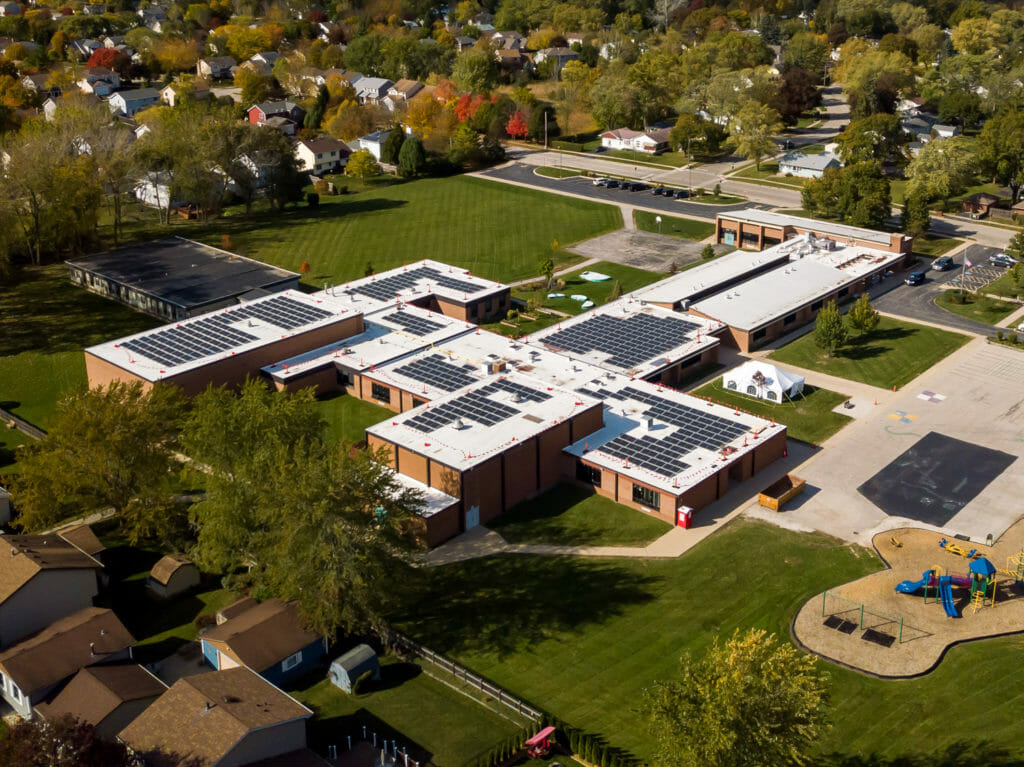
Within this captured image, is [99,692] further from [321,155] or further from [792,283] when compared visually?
[321,155]

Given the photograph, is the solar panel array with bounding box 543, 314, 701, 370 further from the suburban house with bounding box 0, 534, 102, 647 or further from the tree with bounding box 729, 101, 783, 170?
the tree with bounding box 729, 101, 783, 170

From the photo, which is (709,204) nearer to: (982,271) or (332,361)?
(982,271)

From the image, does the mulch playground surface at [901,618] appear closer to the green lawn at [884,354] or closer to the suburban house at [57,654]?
the green lawn at [884,354]

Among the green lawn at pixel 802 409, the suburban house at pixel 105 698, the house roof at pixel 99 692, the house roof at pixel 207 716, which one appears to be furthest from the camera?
the green lawn at pixel 802 409

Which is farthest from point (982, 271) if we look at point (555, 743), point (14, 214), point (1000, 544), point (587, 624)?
point (14, 214)

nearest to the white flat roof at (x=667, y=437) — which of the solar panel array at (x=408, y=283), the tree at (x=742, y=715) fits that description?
the tree at (x=742, y=715)

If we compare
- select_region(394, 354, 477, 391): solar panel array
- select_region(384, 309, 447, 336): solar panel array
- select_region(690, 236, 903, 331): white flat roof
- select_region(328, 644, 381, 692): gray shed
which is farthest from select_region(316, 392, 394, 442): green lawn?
select_region(690, 236, 903, 331): white flat roof

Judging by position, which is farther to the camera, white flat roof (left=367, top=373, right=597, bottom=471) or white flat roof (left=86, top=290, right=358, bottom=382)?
white flat roof (left=86, top=290, right=358, bottom=382)
